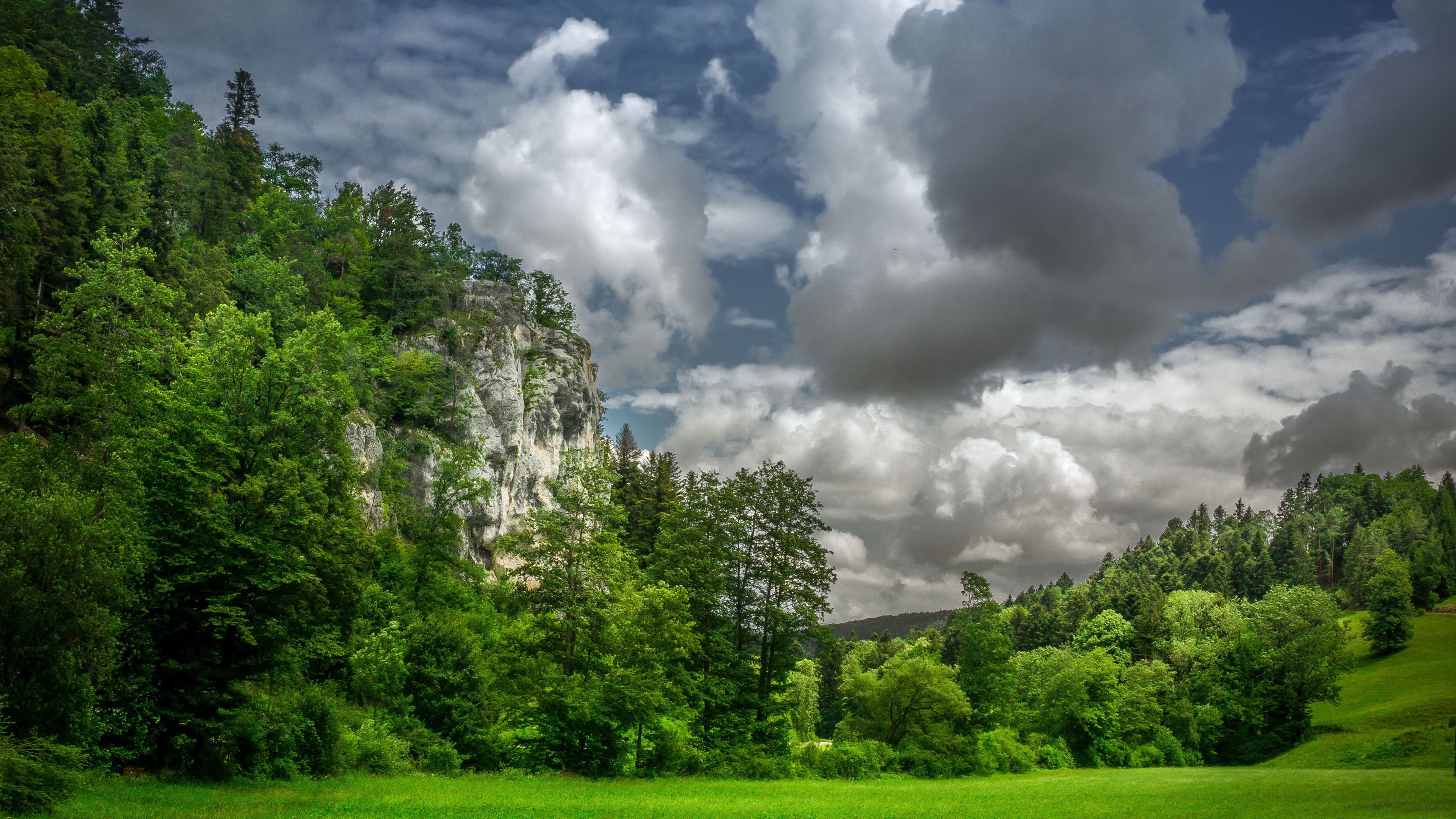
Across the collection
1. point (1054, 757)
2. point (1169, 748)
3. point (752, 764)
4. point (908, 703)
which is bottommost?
point (1169, 748)

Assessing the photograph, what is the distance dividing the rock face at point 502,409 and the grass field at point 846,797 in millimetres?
35229

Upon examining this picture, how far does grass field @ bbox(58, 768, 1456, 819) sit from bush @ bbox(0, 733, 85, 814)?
586 millimetres

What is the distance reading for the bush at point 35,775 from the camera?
15.2 meters

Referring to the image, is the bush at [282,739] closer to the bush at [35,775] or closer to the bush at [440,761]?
the bush at [440,761]

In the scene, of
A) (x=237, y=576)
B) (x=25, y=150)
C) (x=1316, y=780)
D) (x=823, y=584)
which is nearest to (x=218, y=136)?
(x=25, y=150)

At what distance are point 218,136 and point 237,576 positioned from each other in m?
83.2

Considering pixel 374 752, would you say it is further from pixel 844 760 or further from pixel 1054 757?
pixel 1054 757

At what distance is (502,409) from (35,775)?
203ft

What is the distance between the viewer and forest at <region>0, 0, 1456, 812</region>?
23.4 m

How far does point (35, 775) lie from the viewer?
15578 millimetres

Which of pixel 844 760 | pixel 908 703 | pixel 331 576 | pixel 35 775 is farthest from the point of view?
pixel 908 703

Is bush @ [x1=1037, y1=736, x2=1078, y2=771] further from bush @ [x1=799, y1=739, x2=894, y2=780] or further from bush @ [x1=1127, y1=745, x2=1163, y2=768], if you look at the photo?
bush @ [x1=799, y1=739, x2=894, y2=780]

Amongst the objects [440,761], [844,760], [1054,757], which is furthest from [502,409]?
[1054,757]

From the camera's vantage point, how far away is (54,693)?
19.6 metres
